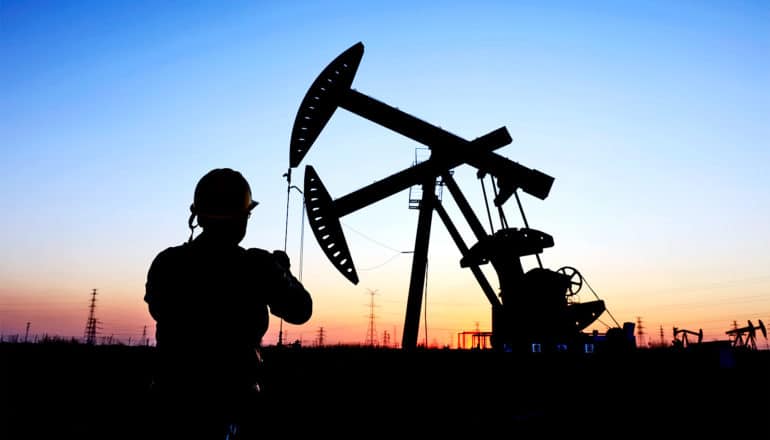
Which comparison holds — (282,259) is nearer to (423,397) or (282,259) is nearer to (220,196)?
(220,196)

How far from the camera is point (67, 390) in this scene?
595 cm

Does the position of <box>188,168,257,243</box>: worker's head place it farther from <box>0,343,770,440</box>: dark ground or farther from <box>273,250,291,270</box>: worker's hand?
<box>0,343,770,440</box>: dark ground

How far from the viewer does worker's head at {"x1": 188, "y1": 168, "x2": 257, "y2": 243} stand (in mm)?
1602

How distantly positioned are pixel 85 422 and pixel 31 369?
337cm

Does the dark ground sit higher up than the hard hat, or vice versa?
the hard hat

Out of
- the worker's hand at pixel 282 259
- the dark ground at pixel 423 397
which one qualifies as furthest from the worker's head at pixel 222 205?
the dark ground at pixel 423 397

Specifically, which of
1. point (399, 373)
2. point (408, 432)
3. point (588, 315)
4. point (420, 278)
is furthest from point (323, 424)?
point (588, 315)

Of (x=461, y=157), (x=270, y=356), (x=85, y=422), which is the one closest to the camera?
(x=85, y=422)

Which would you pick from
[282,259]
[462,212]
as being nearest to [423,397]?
[282,259]

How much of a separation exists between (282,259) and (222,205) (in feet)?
0.83

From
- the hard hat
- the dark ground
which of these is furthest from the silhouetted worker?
the dark ground

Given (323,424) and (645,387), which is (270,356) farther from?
(645,387)

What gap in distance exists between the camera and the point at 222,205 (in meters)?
1.60

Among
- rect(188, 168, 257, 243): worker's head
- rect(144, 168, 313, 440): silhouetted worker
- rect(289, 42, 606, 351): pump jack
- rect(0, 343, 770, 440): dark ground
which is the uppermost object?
rect(289, 42, 606, 351): pump jack
